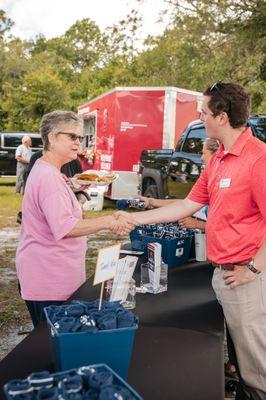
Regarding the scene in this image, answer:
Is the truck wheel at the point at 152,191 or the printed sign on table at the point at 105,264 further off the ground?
the printed sign on table at the point at 105,264

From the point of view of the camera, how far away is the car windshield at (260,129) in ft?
20.5

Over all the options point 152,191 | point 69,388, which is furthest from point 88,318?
point 152,191

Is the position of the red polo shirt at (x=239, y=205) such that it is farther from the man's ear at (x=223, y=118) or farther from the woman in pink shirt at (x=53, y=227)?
the woman in pink shirt at (x=53, y=227)

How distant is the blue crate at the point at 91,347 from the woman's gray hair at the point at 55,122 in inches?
53.4

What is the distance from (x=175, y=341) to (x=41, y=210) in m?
0.99

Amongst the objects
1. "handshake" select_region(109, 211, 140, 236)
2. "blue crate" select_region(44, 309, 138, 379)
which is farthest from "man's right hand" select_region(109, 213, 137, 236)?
"blue crate" select_region(44, 309, 138, 379)

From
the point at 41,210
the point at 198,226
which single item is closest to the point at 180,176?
the point at 198,226

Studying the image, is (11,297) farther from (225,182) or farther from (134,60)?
(134,60)

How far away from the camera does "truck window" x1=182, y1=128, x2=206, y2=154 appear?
25.4ft

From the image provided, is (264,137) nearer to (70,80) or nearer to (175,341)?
(175,341)

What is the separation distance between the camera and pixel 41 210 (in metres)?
2.63

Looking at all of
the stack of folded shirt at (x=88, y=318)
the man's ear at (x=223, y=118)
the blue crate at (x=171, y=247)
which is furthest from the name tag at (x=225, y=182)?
the blue crate at (x=171, y=247)

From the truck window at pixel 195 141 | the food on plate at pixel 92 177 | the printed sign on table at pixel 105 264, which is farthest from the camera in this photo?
the truck window at pixel 195 141

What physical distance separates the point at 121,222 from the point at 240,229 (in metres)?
0.84
